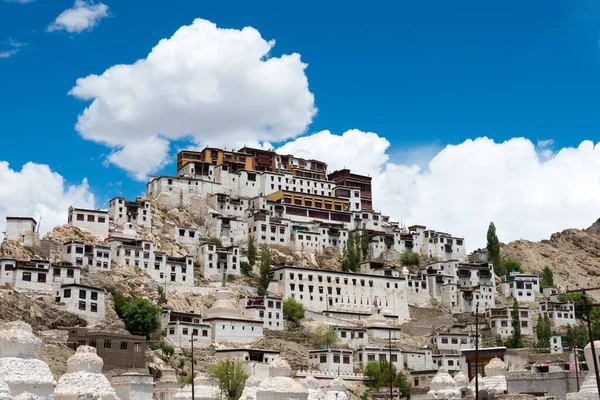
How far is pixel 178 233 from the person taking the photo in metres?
96.1

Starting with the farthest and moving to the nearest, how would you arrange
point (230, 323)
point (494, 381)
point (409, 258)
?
point (409, 258)
point (230, 323)
point (494, 381)

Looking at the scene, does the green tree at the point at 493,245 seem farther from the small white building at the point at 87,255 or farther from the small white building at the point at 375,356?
the small white building at the point at 87,255

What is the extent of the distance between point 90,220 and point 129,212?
5813 mm

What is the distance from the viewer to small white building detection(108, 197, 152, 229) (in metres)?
95.4

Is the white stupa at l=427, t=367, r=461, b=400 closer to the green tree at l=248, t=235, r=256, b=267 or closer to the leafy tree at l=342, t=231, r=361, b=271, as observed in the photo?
the green tree at l=248, t=235, r=256, b=267

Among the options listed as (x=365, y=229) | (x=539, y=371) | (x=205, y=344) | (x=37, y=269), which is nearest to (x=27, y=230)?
(x=37, y=269)

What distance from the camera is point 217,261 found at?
305ft

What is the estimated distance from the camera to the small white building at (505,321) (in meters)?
95.0

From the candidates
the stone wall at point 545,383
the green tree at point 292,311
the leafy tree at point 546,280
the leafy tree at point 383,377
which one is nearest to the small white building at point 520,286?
the leafy tree at point 546,280

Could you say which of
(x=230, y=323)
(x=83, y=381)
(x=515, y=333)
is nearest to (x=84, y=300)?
(x=230, y=323)

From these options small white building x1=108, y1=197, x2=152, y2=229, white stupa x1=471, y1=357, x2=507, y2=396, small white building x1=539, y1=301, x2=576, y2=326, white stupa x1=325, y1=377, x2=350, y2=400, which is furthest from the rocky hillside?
white stupa x1=325, y1=377, x2=350, y2=400

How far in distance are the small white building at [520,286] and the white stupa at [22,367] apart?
92136mm

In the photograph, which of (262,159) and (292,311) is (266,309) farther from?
(262,159)

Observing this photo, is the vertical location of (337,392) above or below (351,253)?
below
